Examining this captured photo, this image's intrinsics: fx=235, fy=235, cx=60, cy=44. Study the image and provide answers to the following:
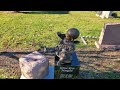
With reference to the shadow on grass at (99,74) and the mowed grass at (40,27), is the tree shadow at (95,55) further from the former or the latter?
the shadow on grass at (99,74)

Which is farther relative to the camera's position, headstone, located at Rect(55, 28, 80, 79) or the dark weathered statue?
headstone, located at Rect(55, 28, 80, 79)

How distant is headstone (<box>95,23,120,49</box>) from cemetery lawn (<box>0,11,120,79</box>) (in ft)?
1.06

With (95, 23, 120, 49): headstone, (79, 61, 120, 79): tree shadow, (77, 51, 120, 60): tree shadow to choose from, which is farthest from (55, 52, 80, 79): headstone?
(95, 23, 120, 49): headstone

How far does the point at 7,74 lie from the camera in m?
6.35

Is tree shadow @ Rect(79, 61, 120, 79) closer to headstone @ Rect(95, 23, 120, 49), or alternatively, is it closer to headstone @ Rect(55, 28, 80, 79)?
headstone @ Rect(55, 28, 80, 79)

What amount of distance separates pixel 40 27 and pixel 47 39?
1373mm

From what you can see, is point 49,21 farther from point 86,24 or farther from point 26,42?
point 26,42

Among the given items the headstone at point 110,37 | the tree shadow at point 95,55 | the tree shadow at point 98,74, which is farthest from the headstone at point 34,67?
the headstone at point 110,37

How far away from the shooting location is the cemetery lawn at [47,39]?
6711mm

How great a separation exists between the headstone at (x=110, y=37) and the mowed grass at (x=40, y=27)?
18.8 inches

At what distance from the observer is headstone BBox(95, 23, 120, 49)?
321 inches

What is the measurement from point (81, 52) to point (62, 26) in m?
2.70

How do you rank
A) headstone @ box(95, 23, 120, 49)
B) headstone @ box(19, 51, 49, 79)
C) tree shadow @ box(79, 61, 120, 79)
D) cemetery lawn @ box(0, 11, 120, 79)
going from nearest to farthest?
1. headstone @ box(19, 51, 49, 79)
2. tree shadow @ box(79, 61, 120, 79)
3. cemetery lawn @ box(0, 11, 120, 79)
4. headstone @ box(95, 23, 120, 49)
